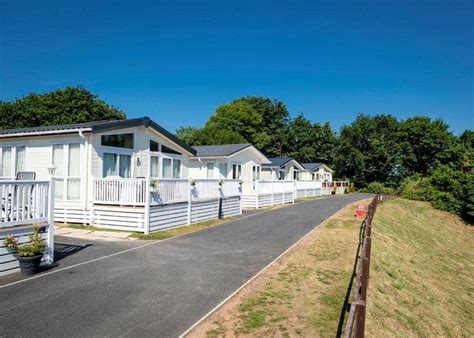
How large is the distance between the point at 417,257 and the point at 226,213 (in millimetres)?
8930

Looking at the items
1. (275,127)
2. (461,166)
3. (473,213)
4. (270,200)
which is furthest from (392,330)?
(275,127)

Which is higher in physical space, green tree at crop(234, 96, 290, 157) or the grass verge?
green tree at crop(234, 96, 290, 157)

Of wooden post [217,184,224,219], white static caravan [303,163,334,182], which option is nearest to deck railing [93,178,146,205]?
wooden post [217,184,224,219]

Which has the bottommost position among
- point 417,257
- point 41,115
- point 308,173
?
point 417,257

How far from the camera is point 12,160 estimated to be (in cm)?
1503

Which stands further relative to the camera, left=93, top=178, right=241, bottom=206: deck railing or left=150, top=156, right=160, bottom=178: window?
left=150, top=156, right=160, bottom=178: window

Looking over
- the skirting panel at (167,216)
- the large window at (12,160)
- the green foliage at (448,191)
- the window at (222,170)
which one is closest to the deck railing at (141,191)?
the skirting panel at (167,216)

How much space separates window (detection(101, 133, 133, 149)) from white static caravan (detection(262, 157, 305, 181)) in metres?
19.7

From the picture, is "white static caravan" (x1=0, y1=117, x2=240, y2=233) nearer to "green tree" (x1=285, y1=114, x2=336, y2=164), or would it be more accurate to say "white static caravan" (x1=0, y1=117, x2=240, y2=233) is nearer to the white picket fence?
the white picket fence

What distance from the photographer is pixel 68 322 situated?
481 cm

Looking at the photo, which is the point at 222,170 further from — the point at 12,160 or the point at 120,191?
the point at 12,160

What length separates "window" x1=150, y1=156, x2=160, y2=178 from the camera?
16.8 metres

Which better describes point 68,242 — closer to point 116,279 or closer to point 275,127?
point 116,279

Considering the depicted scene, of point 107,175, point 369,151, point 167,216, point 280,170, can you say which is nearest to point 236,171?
point 280,170
